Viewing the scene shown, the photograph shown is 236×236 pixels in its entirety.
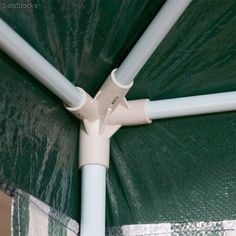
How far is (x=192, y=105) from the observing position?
1.19 metres

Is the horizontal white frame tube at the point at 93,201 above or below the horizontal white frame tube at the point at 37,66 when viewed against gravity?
below

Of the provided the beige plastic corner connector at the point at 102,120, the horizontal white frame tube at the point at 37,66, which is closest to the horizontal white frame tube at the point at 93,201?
the beige plastic corner connector at the point at 102,120

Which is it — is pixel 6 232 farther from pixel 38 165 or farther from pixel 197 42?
pixel 197 42

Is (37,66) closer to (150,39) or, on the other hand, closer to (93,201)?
(150,39)

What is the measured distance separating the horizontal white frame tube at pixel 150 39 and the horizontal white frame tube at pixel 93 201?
0.21m

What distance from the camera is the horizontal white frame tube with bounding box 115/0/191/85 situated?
1.01 m

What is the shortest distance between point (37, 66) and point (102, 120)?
0.25 meters

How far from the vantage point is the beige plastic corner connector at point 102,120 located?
1.19 meters

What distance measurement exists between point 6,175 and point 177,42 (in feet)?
1.32

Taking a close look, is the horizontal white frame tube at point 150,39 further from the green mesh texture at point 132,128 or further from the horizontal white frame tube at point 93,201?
the horizontal white frame tube at point 93,201

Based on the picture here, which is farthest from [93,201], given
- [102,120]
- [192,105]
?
[192,105]

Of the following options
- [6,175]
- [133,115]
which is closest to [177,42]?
[133,115]

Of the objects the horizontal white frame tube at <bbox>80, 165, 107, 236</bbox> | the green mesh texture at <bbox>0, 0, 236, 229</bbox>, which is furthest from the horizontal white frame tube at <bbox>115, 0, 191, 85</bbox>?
the horizontal white frame tube at <bbox>80, 165, 107, 236</bbox>

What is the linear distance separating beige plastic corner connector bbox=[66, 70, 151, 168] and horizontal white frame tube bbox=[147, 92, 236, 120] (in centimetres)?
2
